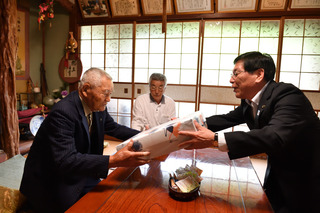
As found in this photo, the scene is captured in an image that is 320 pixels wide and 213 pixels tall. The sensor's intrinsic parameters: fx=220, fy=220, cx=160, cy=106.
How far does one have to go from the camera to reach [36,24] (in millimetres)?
4977

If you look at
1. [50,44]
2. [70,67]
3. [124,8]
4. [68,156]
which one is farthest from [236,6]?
[50,44]

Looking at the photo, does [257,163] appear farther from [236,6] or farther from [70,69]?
[70,69]

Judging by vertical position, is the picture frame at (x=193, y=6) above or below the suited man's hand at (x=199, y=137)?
above

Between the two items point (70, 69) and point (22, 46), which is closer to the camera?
point (22, 46)

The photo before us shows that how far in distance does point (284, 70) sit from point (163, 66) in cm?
228

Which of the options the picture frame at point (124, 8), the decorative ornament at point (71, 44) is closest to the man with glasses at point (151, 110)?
the picture frame at point (124, 8)

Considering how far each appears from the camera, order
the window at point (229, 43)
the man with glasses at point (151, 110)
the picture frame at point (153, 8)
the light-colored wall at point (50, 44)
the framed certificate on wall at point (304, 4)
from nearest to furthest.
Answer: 1. the man with glasses at point (151, 110)
2. the framed certificate on wall at point (304, 4)
3. the window at point (229, 43)
4. the picture frame at point (153, 8)
5. the light-colored wall at point (50, 44)

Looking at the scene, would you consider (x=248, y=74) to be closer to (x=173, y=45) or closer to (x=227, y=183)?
(x=227, y=183)

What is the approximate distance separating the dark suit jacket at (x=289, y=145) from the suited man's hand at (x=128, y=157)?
476 millimetres

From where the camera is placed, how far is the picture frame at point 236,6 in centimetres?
393

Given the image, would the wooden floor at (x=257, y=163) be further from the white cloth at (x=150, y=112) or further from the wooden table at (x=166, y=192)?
the wooden table at (x=166, y=192)

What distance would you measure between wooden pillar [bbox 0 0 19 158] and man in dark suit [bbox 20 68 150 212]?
2.23 metres

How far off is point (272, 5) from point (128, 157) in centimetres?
403

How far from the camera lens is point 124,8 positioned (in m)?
4.48
